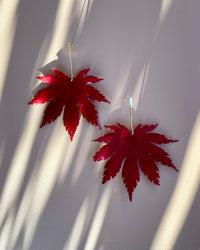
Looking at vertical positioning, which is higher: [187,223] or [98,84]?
[98,84]

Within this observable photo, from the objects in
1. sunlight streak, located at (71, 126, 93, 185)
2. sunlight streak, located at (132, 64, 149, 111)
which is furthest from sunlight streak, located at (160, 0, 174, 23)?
sunlight streak, located at (71, 126, 93, 185)

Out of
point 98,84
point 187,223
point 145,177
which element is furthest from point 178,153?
point 98,84

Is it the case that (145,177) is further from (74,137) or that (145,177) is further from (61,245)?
(61,245)

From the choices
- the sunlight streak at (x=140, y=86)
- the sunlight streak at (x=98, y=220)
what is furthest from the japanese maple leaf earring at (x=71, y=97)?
the sunlight streak at (x=98, y=220)

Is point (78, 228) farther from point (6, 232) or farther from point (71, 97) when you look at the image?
point (71, 97)

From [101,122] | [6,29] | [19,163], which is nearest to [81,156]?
[101,122]

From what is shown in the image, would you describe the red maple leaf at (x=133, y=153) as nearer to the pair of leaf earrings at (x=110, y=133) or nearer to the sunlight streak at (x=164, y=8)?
the pair of leaf earrings at (x=110, y=133)

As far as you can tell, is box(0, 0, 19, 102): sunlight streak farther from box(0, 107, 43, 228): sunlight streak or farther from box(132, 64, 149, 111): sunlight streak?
box(132, 64, 149, 111): sunlight streak
